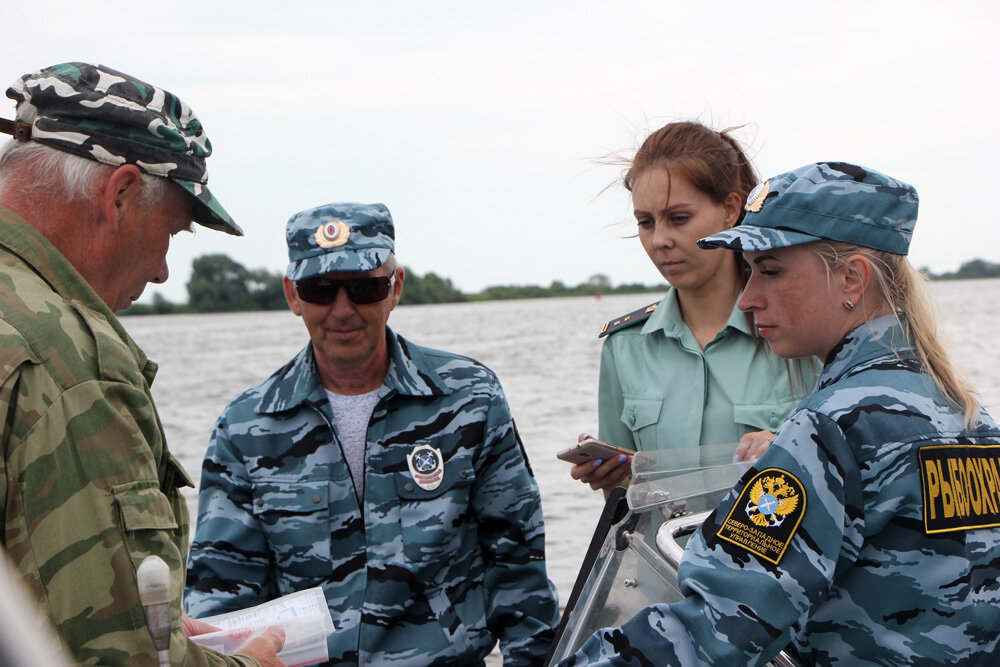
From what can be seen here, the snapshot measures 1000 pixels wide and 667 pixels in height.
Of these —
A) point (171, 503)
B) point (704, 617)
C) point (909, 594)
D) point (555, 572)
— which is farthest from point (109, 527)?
point (555, 572)

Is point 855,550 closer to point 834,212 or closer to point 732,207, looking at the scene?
point 834,212

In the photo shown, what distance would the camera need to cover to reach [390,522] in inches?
119

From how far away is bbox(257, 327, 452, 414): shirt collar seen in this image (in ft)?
10.2

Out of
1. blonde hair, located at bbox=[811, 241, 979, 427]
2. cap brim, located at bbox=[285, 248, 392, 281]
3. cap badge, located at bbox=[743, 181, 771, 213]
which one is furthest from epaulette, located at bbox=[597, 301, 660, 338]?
blonde hair, located at bbox=[811, 241, 979, 427]

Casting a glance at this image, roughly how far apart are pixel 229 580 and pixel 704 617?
1796 millimetres

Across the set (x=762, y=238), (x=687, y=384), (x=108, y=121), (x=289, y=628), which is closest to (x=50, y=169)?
(x=108, y=121)

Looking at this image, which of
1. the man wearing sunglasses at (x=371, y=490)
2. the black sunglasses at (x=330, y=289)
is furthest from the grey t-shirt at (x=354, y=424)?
the black sunglasses at (x=330, y=289)

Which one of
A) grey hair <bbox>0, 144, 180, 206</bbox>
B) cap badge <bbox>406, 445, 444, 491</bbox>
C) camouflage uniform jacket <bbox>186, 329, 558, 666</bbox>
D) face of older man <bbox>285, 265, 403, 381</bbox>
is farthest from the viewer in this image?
face of older man <bbox>285, 265, 403, 381</bbox>

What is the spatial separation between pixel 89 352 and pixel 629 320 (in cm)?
202

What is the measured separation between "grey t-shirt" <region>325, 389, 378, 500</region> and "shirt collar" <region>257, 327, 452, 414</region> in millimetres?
72

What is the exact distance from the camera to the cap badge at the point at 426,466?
3.06 m

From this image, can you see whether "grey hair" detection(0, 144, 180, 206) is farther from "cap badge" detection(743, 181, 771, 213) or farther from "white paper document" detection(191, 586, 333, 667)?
"cap badge" detection(743, 181, 771, 213)

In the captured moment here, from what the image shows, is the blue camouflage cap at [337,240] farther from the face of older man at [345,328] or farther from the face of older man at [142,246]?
the face of older man at [142,246]

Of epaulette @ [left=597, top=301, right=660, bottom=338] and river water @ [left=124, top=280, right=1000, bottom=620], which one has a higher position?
epaulette @ [left=597, top=301, right=660, bottom=338]
